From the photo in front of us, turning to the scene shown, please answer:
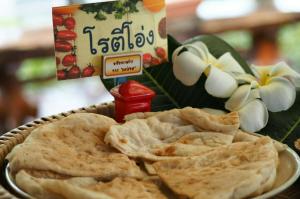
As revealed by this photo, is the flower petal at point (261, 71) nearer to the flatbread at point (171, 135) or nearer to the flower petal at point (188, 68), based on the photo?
the flower petal at point (188, 68)

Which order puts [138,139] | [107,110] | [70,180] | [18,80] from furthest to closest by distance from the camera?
[18,80] < [107,110] < [138,139] < [70,180]

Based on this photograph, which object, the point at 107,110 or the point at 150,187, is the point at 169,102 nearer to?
the point at 107,110

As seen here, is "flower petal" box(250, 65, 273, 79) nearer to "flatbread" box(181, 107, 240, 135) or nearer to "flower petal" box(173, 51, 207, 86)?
"flower petal" box(173, 51, 207, 86)

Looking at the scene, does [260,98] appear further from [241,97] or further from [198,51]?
[198,51]

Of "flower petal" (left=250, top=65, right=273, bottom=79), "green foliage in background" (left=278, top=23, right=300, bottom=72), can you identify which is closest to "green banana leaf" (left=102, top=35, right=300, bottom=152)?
"flower petal" (left=250, top=65, right=273, bottom=79)

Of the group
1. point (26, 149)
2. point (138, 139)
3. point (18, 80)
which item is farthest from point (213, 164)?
point (18, 80)

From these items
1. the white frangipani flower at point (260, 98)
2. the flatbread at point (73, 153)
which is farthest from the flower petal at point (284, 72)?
the flatbread at point (73, 153)
